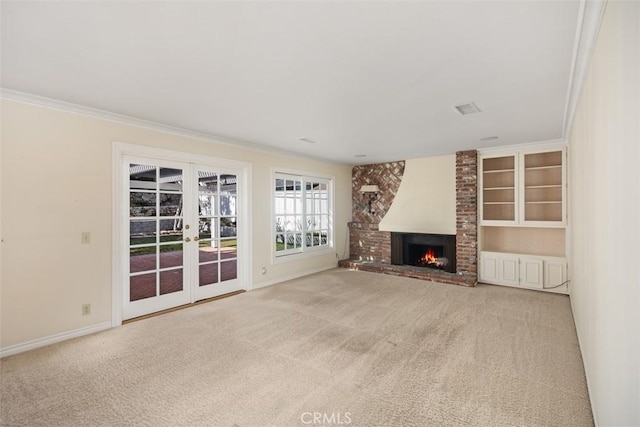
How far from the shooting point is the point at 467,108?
3271 millimetres

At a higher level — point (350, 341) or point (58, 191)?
point (58, 191)

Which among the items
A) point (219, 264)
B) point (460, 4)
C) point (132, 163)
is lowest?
point (219, 264)

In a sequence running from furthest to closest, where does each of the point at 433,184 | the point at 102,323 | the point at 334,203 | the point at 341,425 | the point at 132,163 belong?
1. the point at 334,203
2. the point at 433,184
3. the point at 132,163
4. the point at 102,323
5. the point at 341,425

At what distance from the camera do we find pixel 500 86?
2.70m

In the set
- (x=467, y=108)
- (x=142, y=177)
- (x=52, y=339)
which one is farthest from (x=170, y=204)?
(x=467, y=108)

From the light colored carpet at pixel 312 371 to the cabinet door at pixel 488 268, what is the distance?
1330 mm

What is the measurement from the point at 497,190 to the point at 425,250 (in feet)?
5.99

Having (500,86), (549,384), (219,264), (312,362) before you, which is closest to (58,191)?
(219,264)

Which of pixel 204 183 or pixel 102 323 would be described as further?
pixel 204 183

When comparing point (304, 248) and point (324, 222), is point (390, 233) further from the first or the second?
point (304, 248)

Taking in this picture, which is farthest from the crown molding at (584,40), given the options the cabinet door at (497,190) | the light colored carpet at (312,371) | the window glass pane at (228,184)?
the window glass pane at (228,184)

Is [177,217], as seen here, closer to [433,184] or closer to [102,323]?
[102,323]

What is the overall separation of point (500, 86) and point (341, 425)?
3.04 metres

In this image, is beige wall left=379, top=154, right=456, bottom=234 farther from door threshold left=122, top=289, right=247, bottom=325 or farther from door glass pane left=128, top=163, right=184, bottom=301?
door glass pane left=128, top=163, right=184, bottom=301
